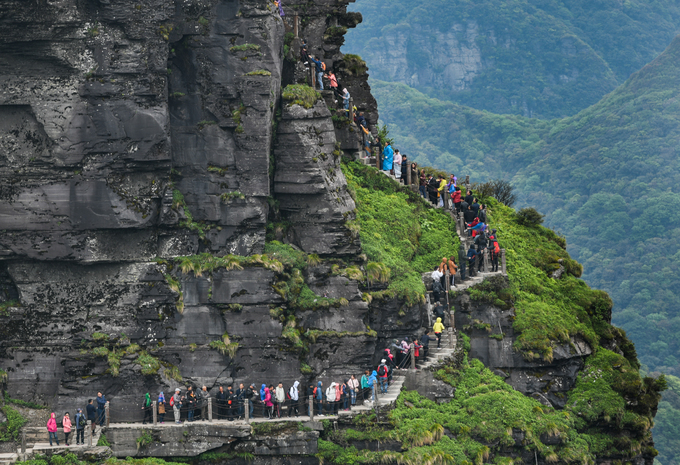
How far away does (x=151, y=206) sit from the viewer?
1809 inches

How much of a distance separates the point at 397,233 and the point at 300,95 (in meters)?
8.53

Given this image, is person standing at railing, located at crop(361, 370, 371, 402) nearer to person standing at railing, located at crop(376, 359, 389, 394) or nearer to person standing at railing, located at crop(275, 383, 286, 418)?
person standing at railing, located at crop(376, 359, 389, 394)

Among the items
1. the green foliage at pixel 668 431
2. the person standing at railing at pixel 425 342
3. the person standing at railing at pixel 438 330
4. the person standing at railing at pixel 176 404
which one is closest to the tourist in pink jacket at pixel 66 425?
the person standing at railing at pixel 176 404

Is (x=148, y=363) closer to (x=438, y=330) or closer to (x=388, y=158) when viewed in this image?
(x=438, y=330)

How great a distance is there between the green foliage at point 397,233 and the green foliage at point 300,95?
16.4 feet

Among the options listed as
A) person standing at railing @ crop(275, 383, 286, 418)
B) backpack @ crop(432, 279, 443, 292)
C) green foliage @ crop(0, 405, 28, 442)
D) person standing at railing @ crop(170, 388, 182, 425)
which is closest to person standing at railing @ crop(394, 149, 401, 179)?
backpack @ crop(432, 279, 443, 292)

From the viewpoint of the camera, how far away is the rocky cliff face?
44.7 m

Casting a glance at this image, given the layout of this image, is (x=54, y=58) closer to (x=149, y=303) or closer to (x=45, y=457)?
(x=149, y=303)

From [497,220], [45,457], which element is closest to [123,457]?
[45,457]

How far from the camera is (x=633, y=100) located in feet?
496

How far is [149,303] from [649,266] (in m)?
93.4

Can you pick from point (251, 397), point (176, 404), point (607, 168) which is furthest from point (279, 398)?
point (607, 168)

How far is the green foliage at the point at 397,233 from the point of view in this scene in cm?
4906

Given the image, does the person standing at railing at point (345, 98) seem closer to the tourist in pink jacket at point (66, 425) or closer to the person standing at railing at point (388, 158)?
the person standing at railing at point (388, 158)
